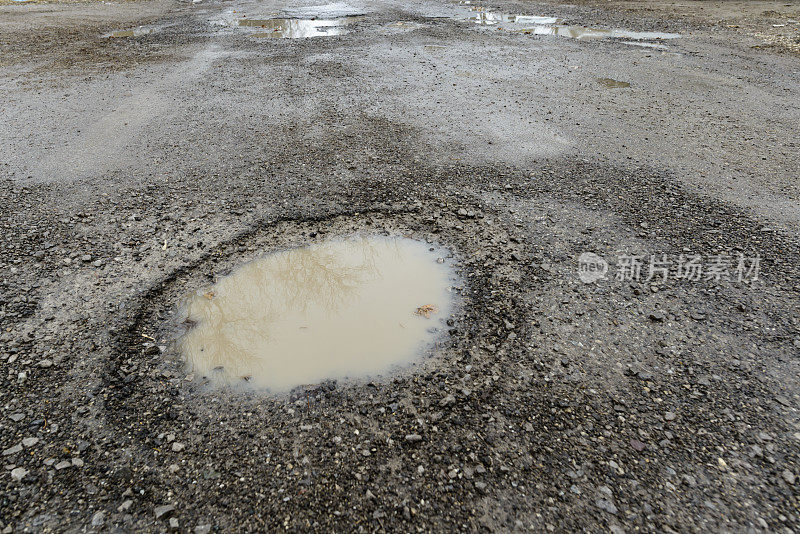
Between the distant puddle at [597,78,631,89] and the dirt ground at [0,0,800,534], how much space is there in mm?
67

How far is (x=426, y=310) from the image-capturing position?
3.40m

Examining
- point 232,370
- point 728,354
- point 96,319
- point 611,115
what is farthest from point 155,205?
point 611,115

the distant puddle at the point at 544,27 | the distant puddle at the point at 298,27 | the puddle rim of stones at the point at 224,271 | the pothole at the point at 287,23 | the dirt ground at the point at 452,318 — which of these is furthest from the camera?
the pothole at the point at 287,23

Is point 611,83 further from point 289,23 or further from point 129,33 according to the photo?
point 129,33

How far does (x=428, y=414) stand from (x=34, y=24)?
17045mm

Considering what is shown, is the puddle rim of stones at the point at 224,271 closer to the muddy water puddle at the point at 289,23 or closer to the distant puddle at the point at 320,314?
the distant puddle at the point at 320,314

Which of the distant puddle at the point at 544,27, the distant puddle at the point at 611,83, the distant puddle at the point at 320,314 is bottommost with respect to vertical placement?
the distant puddle at the point at 320,314

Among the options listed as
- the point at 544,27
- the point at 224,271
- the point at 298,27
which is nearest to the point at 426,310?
the point at 224,271

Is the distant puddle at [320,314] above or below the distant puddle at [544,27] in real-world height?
below

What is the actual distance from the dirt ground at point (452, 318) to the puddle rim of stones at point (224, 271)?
0.02 metres

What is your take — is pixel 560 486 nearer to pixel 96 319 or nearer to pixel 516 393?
pixel 516 393

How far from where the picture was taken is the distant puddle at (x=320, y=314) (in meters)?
3.01

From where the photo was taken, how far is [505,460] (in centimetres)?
238

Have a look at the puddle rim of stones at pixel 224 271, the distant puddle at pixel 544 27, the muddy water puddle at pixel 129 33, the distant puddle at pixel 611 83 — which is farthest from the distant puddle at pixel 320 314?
the muddy water puddle at pixel 129 33
